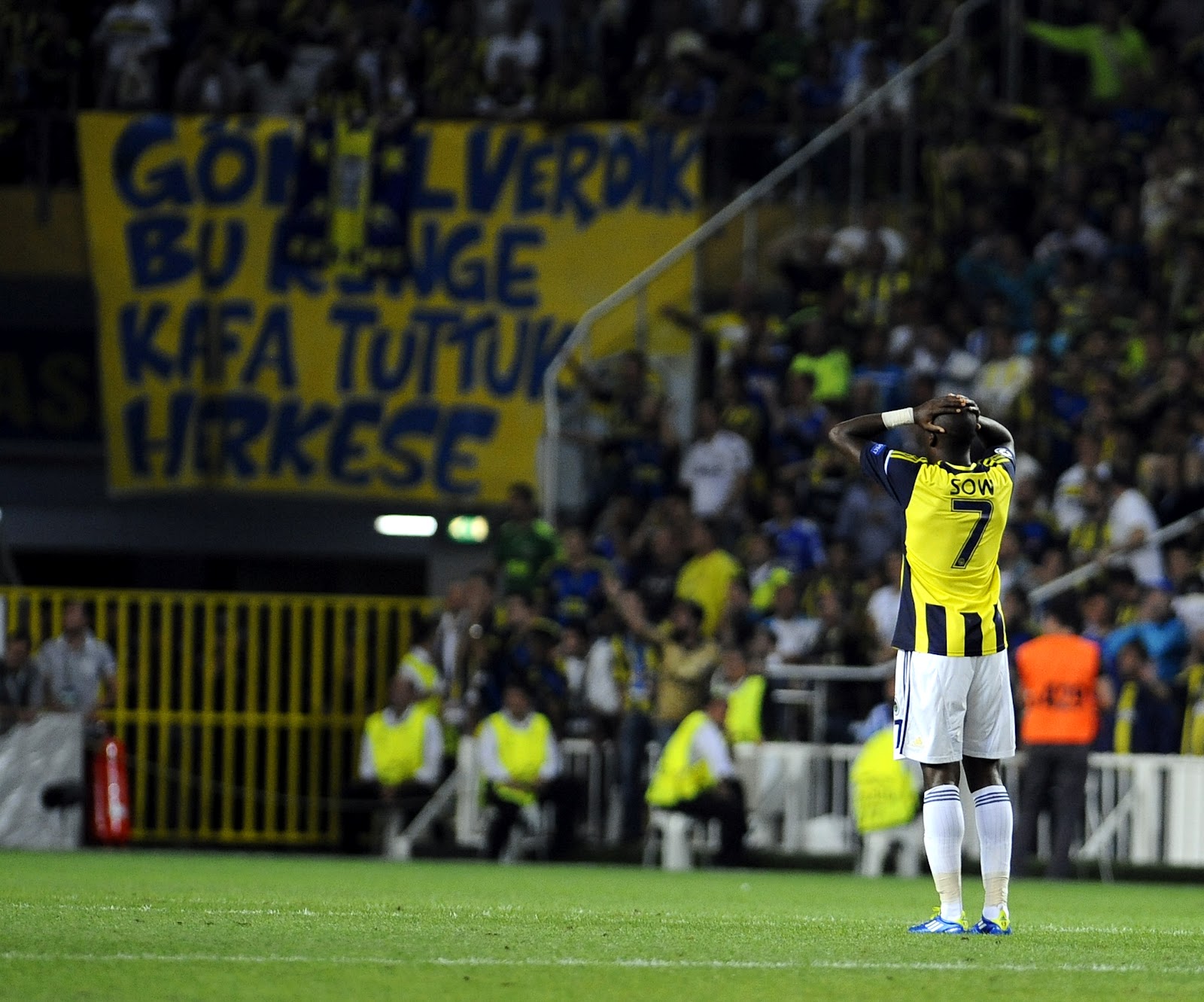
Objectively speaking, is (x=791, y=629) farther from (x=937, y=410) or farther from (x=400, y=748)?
(x=937, y=410)

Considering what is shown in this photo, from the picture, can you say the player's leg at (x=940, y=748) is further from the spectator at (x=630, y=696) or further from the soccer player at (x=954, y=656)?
the spectator at (x=630, y=696)

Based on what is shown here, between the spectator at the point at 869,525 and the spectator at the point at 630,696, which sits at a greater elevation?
the spectator at the point at 869,525

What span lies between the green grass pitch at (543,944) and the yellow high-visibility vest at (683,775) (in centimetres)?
395

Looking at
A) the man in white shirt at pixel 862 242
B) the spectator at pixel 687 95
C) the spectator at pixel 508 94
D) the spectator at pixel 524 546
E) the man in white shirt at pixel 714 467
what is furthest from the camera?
the spectator at pixel 508 94

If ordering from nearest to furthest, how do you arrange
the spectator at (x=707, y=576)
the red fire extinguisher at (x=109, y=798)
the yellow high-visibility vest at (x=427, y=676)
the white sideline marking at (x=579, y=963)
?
the white sideline marking at (x=579, y=963) < the red fire extinguisher at (x=109, y=798) < the spectator at (x=707, y=576) < the yellow high-visibility vest at (x=427, y=676)

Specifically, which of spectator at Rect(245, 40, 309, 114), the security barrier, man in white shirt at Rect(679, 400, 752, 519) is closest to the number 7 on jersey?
man in white shirt at Rect(679, 400, 752, 519)

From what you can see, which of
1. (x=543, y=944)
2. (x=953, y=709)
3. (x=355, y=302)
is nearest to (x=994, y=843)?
(x=953, y=709)

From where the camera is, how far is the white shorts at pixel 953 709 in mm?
8680

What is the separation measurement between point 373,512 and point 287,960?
701 inches

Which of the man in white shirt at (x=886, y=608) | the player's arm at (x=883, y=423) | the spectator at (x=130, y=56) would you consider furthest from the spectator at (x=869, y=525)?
the player's arm at (x=883, y=423)

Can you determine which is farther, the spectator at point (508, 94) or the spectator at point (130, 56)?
the spectator at point (130, 56)

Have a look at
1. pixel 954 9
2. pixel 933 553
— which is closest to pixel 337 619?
pixel 954 9

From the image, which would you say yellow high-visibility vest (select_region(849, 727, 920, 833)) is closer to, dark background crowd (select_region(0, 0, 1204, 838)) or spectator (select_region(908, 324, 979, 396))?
dark background crowd (select_region(0, 0, 1204, 838))

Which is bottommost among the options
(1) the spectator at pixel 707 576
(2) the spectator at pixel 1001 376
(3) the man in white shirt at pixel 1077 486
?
(1) the spectator at pixel 707 576
